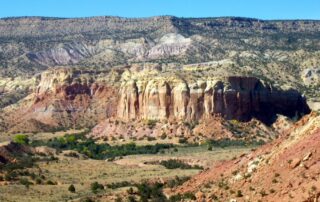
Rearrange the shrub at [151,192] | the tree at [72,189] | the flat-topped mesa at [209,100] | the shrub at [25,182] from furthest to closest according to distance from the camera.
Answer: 1. the flat-topped mesa at [209,100]
2. the shrub at [25,182]
3. the tree at [72,189]
4. the shrub at [151,192]

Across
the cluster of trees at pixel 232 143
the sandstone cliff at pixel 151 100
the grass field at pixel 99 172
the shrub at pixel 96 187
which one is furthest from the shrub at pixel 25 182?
the sandstone cliff at pixel 151 100

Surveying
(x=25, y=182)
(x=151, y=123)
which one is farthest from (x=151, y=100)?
Answer: (x=25, y=182)

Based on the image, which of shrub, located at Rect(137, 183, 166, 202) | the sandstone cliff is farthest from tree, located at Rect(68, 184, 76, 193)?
the sandstone cliff

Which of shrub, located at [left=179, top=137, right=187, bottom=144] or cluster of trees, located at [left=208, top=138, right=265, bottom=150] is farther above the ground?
shrub, located at [left=179, top=137, right=187, bottom=144]

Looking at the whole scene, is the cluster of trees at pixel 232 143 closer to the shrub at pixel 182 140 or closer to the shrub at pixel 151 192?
the shrub at pixel 182 140

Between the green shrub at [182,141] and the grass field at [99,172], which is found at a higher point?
the green shrub at [182,141]

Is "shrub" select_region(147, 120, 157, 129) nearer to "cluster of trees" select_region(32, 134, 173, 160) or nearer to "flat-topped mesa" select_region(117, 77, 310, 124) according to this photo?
"flat-topped mesa" select_region(117, 77, 310, 124)

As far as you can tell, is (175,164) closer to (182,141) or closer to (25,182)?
(25,182)

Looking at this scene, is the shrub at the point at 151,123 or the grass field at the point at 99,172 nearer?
the grass field at the point at 99,172
